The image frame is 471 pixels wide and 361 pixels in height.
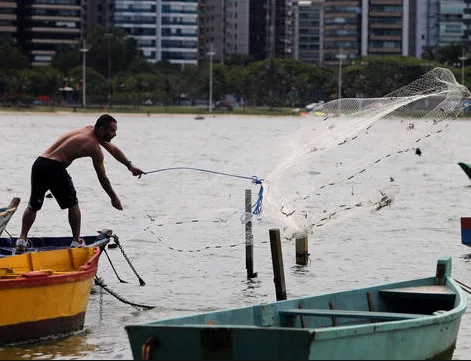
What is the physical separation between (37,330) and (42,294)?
21.6 inches

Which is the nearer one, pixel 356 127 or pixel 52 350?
pixel 52 350

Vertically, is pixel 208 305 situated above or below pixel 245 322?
below

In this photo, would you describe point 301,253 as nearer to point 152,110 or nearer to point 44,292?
point 44,292

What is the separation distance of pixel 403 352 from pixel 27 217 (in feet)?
22.3

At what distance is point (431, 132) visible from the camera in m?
20.1

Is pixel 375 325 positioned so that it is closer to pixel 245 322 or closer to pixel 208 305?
pixel 245 322

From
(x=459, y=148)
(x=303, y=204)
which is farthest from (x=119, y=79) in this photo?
(x=303, y=204)

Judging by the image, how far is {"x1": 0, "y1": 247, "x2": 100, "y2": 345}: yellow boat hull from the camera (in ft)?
49.9

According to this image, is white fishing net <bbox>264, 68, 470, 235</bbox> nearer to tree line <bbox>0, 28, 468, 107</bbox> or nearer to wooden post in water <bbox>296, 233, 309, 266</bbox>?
wooden post in water <bbox>296, 233, 309, 266</bbox>

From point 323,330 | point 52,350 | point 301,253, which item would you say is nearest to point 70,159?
point 52,350

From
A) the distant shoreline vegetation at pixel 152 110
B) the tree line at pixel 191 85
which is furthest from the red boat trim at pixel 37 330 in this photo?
the distant shoreline vegetation at pixel 152 110

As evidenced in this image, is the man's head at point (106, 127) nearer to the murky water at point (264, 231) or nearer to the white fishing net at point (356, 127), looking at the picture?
the murky water at point (264, 231)

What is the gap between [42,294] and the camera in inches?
606

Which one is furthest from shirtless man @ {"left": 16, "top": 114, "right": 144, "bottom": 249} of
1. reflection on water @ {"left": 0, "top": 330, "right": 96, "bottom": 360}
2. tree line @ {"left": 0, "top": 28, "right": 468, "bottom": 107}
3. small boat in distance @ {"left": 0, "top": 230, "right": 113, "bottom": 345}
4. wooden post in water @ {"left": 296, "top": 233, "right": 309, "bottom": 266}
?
tree line @ {"left": 0, "top": 28, "right": 468, "bottom": 107}
